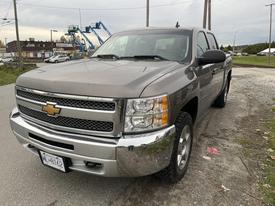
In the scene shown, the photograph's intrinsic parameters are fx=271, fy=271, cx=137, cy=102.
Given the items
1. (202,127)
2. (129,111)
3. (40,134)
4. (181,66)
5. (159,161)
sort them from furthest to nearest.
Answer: (202,127)
(181,66)
(40,134)
(159,161)
(129,111)

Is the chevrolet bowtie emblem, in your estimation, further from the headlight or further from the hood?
the headlight

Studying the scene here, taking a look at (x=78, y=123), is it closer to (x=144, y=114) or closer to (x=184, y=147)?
(x=144, y=114)

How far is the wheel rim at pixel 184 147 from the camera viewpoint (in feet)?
10.1

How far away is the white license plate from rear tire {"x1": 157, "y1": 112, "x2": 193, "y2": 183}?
1026 mm

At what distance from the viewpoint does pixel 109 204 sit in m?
2.74

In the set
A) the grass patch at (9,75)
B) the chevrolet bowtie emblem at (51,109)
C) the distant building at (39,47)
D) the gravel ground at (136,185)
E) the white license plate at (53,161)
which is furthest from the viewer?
the distant building at (39,47)

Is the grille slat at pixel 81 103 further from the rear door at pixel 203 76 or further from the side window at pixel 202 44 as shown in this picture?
the side window at pixel 202 44

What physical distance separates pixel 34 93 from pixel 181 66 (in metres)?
1.68

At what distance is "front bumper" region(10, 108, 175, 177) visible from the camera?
2361 millimetres

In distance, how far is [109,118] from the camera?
2.35 meters

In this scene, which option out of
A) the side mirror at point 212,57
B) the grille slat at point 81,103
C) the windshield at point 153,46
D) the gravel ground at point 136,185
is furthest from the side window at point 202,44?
the grille slat at point 81,103

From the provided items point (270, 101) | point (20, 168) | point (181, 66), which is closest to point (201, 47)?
point (181, 66)

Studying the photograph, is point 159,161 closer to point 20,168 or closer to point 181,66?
point 181,66

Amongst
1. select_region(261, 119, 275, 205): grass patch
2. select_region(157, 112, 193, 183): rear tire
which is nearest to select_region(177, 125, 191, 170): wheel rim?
select_region(157, 112, 193, 183): rear tire
